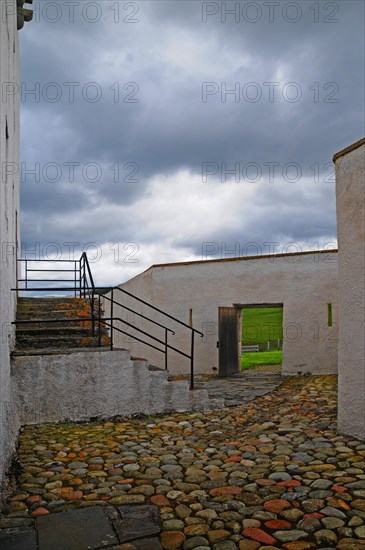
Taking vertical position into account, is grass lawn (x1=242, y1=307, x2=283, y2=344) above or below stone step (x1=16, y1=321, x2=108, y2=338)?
below

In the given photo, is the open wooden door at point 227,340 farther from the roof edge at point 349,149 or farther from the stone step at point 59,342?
the roof edge at point 349,149

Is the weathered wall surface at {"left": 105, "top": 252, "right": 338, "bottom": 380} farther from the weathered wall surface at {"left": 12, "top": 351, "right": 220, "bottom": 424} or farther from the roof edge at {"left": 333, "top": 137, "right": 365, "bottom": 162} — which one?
the roof edge at {"left": 333, "top": 137, "right": 365, "bottom": 162}

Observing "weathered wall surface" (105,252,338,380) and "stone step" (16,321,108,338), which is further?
"weathered wall surface" (105,252,338,380)

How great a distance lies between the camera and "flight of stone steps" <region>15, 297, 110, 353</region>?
687cm

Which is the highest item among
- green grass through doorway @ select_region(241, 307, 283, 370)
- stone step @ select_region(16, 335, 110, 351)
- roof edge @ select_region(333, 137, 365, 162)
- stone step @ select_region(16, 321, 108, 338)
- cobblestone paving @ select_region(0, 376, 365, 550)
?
roof edge @ select_region(333, 137, 365, 162)

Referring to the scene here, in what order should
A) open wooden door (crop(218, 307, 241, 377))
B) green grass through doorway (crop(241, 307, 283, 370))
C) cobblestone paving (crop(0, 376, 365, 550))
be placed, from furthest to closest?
1. green grass through doorway (crop(241, 307, 283, 370))
2. open wooden door (crop(218, 307, 241, 377))
3. cobblestone paving (crop(0, 376, 365, 550))

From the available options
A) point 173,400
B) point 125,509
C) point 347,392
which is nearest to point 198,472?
point 125,509

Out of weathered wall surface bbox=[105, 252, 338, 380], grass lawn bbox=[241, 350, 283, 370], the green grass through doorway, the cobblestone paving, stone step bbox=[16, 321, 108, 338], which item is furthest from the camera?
the green grass through doorway

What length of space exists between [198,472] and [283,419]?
2216 mm

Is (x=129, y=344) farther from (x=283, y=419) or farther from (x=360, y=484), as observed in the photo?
(x=360, y=484)

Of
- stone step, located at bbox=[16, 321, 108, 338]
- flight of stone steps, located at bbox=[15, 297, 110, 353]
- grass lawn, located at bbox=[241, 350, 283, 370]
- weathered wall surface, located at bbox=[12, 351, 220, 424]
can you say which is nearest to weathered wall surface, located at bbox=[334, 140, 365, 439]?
weathered wall surface, located at bbox=[12, 351, 220, 424]

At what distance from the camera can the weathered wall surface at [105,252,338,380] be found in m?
10.3

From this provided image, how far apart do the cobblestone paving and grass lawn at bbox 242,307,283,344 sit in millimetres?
22308

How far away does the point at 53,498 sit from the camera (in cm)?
362
